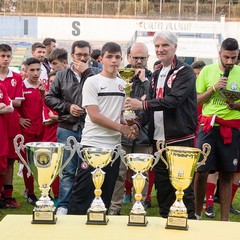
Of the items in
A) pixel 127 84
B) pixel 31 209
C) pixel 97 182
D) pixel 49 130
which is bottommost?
pixel 31 209

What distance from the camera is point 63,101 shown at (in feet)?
16.9

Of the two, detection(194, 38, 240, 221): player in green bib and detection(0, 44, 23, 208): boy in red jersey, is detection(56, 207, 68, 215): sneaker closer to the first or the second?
detection(0, 44, 23, 208): boy in red jersey

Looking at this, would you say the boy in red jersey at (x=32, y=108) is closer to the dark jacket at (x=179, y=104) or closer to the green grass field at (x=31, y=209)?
the green grass field at (x=31, y=209)

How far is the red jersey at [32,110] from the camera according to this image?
6.00 metres

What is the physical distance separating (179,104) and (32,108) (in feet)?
8.01

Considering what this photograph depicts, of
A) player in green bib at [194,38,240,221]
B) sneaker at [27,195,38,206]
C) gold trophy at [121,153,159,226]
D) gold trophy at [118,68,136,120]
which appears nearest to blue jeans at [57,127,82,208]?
sneaker at [27,195,38,206]

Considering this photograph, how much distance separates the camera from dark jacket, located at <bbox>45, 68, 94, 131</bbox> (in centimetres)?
506

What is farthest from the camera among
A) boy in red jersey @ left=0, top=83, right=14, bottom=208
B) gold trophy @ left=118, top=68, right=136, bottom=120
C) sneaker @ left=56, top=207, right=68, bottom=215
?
boy in red jersey @ left=0, top=83, right=14, bottom=208

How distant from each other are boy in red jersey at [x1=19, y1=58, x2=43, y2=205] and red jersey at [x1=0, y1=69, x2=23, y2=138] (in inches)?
6.2

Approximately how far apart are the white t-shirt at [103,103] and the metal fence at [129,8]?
34.5 metres

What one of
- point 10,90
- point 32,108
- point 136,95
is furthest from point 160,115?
point 32,108

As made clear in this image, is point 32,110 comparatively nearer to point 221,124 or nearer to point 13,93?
point 13,93

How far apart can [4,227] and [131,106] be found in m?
1.40

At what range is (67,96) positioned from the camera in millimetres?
5117
